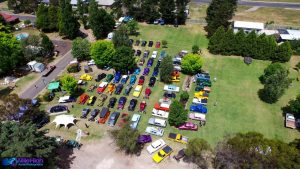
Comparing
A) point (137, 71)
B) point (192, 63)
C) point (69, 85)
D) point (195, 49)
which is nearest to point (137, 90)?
point (137, 71)

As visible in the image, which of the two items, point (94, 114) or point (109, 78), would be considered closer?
point (94, 114)

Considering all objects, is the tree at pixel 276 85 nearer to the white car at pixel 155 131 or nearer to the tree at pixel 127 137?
the white car at pixel 155 131

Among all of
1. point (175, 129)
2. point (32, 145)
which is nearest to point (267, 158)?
point (175, 129)

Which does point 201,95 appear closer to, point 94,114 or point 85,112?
point 94,114

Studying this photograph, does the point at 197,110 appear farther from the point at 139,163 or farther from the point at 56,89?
the point at 56,89

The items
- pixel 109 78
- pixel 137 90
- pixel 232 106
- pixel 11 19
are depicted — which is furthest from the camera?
pixel 11 19

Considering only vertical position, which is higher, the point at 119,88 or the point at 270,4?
the point at 270,4
